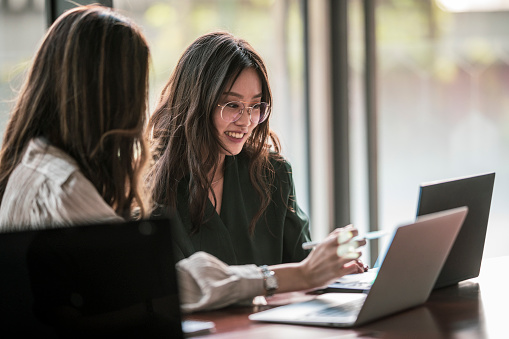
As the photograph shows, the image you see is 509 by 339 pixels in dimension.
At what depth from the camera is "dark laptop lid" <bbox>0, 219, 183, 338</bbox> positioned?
1166 millimetres

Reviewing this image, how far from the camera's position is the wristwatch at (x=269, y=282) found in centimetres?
175

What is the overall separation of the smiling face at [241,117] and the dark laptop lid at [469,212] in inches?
31.6

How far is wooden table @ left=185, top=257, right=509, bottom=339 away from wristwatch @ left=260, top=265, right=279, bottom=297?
1.8 inches

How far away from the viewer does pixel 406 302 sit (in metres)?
1.69

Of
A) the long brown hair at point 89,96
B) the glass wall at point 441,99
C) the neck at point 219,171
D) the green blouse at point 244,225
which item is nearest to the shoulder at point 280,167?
the green blouse at point 244,225

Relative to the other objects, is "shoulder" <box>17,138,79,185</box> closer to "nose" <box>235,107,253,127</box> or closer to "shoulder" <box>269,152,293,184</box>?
"nose" <box>235,107,253,127</box>

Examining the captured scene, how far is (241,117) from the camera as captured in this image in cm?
239

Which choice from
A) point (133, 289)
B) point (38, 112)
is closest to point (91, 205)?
point (38, 112)

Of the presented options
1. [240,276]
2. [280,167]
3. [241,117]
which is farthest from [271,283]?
[280,167]

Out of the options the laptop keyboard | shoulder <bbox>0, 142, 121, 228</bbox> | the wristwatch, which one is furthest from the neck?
shoulder <bbox>0, 142, 121, 228</bbox>

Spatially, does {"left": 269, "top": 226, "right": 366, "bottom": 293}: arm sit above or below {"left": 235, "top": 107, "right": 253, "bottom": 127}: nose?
below

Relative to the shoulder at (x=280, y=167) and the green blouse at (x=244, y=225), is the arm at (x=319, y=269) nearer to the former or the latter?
the green blouse at (x=244, y=225)

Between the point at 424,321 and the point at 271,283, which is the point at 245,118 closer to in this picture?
the point at 271,283

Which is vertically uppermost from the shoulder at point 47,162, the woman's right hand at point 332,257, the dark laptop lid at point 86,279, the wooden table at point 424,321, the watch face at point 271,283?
the shoulder at point 47,162
